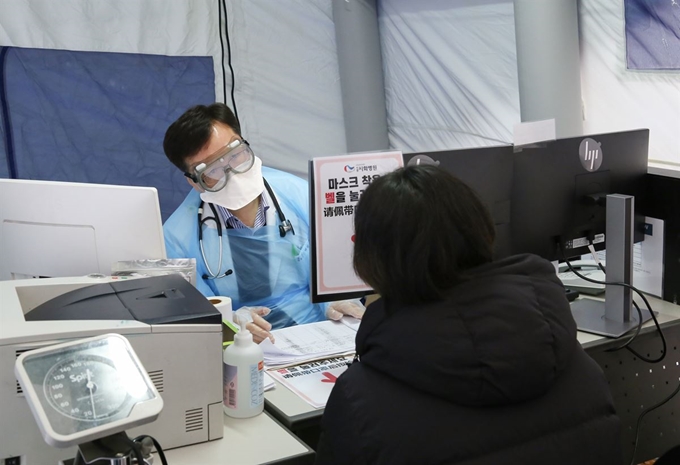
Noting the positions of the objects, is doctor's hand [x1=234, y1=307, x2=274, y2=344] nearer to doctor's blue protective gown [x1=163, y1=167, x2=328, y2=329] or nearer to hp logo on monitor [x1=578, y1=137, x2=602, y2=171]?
doctor's blue protective gown [x1=163, y1=167, x2=328, y2=329]

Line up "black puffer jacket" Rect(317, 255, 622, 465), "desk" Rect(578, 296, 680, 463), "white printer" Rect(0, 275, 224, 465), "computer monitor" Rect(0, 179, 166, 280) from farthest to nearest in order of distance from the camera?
"desk" Rect(578, 296, 680, 463) → "computer monitor" Rect(0, 179, 166, 280) → "white printer" Rect(0, 275, 224, 465) → "black puffer jacket" Rect(317, 255, 622, 465)

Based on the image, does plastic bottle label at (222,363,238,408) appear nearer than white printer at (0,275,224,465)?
No

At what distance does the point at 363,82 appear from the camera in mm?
3689

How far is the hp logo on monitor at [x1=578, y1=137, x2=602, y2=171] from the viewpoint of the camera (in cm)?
199

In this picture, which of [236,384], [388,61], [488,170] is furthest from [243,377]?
[388,61]

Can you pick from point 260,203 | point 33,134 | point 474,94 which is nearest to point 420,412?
point 260,203

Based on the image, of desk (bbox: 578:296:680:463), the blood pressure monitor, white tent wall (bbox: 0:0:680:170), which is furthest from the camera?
white tent wall (bbox: 0:0:680:170)

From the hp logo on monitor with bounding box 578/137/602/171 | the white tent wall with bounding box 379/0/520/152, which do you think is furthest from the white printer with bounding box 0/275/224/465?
the white tent wall with bounding box 379/0/520/152

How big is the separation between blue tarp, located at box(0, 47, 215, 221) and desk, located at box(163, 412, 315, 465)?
6.92 feet

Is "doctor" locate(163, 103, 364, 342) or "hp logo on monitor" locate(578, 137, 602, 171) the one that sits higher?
"hp logo on monitor" locate(578, 137, 602, 171)

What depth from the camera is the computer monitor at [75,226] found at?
5.64ft

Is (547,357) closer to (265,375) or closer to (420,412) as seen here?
(420,412)

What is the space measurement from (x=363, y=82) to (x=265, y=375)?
7.47 ft

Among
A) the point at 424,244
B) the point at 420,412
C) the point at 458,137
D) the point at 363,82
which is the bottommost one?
the point at 420,412
